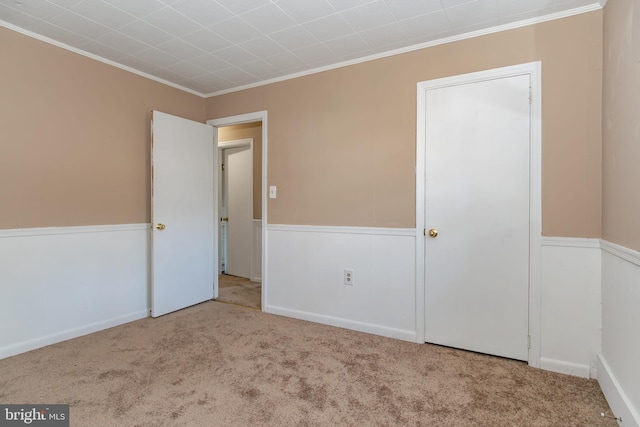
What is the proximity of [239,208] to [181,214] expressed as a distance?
1.61 m

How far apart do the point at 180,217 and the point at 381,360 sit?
8.01ft

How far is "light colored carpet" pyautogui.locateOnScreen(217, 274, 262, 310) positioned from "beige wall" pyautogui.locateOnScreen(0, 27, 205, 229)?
53.7 inches

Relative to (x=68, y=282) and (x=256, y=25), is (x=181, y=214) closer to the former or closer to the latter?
(x=68, y=282)

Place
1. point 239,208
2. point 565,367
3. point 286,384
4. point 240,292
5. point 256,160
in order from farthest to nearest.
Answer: point 239,208, point 256,160, point 240,292, point 565,367, point 286,384

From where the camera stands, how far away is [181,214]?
3.42 m

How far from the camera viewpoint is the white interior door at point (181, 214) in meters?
3.19

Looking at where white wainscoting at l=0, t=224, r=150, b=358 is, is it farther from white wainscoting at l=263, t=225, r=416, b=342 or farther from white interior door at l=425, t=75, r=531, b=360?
white interior door at l=425, t=75, r=531, b=360

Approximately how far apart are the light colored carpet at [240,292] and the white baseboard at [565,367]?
257cm

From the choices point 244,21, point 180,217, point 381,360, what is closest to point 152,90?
point 180,217

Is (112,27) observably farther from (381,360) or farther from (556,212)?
(556,212)

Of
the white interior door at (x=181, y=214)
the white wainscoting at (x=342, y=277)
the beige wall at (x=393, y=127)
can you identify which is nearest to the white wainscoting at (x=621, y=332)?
the beige wall at (x=393, y=127)

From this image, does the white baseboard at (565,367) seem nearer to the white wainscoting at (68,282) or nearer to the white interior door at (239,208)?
the white wainscoting at (68,282)

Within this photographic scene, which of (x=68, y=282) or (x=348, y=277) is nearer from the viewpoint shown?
(x=68, y=282)

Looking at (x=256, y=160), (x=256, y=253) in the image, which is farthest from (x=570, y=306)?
(x=256, y=160)
